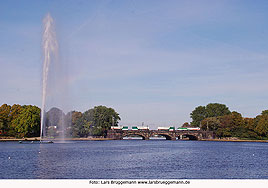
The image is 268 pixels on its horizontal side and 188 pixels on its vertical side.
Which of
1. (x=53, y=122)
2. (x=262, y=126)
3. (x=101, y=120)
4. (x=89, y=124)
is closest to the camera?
(x=53, y=122)

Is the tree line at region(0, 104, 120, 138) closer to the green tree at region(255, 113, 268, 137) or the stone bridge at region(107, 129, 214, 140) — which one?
the stone bridge at region(107, 129, 214, 140)

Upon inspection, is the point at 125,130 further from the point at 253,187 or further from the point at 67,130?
the point at 253,187

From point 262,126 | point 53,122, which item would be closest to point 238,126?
point 262,126

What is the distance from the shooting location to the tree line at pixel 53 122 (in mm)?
134750

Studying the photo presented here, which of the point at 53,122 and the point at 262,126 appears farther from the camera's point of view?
the point at 262,126

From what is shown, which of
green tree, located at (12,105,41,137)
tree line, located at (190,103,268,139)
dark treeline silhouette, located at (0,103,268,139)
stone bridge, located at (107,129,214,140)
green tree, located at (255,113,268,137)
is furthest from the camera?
stone bridge, located at (107,129,214,140)

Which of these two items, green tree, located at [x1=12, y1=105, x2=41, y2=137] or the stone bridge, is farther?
the stone bridge

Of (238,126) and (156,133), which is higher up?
(238,126)

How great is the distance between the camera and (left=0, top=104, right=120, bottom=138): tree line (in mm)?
134750

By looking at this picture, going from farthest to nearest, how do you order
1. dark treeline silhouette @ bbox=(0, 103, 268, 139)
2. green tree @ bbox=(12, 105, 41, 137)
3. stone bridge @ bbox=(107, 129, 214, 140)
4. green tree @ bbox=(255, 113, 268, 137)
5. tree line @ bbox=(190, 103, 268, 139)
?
stone bridge @ bbox=(107, 129, 214, 140) → tree line @ bbox=(190, 103, 268, 139) → green tree @ bbox=(255, 113, 268, 137) → dark treeline silhouette @ bbox=(0, 103, 268, 139) → green tree @ bbox=(12, 105, 41, 137)

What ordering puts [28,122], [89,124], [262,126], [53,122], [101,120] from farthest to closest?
[101,120], [89,124], [262,126], [28,122], [53,122]

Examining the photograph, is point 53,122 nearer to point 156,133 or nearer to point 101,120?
point 101,120

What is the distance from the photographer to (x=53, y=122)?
4690 inches

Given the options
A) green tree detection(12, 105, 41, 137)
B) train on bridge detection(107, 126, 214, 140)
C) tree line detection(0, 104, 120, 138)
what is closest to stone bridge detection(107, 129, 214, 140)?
train on bridge detection(107, 126, 214, 140)
